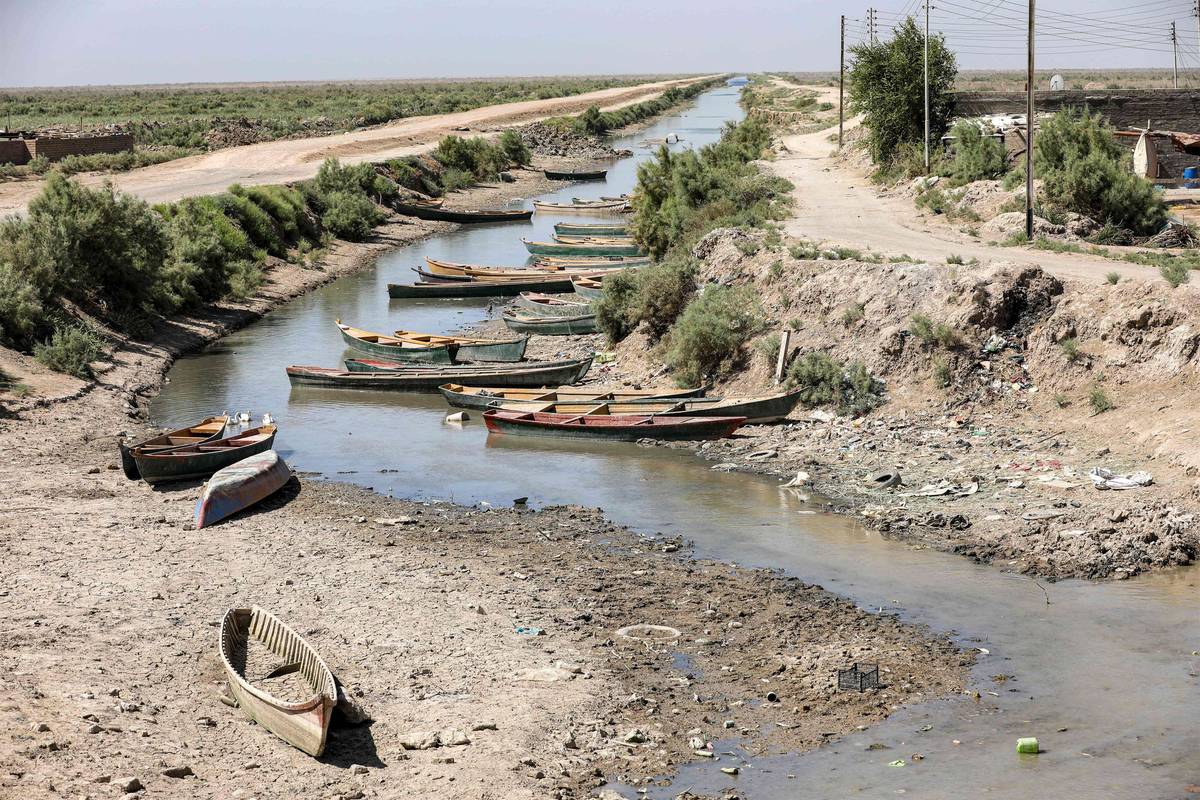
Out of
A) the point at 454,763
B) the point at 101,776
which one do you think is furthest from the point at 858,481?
the point at 101,776

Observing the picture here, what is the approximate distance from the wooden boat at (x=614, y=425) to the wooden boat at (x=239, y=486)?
4661mm

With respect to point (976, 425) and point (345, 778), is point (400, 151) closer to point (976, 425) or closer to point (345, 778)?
point (976, 425)

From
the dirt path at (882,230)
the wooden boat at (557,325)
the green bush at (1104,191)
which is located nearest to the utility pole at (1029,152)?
the dirt path at (882,230)

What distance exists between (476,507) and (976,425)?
27.9 ft

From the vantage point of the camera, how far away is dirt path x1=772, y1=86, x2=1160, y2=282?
25438 mm

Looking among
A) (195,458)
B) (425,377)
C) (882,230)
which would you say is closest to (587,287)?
(882,230)

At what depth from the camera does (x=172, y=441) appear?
21.5 meters

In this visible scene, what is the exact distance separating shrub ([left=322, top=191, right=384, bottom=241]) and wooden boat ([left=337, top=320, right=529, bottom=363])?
64.5ft

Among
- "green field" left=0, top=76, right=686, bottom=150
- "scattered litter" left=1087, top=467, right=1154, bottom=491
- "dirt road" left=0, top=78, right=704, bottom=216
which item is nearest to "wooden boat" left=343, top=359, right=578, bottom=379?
"scattered litter" left=1087, top=467, right=1154, bottom=491

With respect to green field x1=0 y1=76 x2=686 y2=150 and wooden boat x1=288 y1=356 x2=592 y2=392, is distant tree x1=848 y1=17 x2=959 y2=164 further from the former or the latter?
green field x1=0 y1=76 x2=686 y2=150

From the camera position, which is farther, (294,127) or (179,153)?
(294,127)

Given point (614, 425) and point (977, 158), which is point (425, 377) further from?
point (977, 158)

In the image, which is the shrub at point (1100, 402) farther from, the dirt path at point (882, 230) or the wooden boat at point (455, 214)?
the wooden boat at point (455, 214)

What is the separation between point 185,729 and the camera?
38.1 feet
